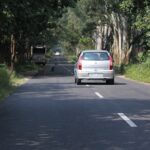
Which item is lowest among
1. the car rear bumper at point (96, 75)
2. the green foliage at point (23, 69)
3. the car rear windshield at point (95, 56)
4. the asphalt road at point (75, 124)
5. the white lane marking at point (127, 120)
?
the green foliage at point (23, 69)

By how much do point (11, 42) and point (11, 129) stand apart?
38560mm

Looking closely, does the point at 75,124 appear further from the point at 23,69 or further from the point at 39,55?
the point at 39,55

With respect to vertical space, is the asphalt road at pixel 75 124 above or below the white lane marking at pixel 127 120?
below

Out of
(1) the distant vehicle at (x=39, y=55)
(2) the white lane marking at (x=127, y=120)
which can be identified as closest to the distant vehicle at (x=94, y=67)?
(2) the white lane marking at (x=127, y=120)

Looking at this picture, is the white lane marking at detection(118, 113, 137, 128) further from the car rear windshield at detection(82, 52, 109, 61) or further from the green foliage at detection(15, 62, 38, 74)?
the green foliage at detection(15, 62, 38, 74)

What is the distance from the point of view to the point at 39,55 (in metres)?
83.3

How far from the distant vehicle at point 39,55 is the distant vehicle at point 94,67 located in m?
53.0

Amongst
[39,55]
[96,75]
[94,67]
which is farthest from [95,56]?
[39,55]

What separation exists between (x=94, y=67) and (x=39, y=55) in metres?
54.6

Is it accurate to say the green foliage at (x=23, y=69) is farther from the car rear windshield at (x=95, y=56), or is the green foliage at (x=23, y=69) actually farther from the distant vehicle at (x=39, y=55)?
the distant vehicle at (x=39, y=55)

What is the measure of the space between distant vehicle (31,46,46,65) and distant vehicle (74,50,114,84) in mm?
53013

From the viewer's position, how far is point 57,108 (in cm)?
1602

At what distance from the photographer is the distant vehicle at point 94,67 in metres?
29.0

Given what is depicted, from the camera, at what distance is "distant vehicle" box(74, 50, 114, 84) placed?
95.2ft
